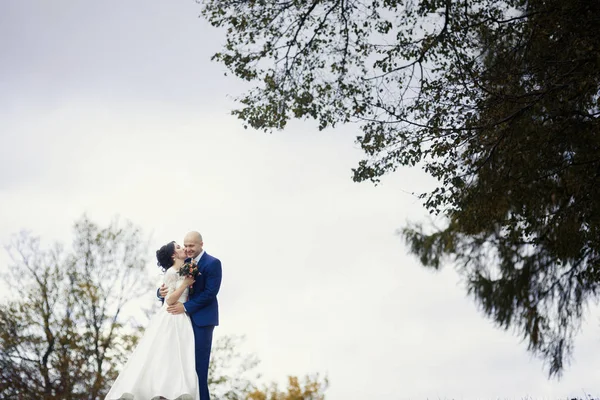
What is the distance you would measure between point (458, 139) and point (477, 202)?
114 cm

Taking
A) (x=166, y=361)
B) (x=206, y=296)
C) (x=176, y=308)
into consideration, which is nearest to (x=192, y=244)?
(x=206, y=296)

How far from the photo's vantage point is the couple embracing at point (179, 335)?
264 inches

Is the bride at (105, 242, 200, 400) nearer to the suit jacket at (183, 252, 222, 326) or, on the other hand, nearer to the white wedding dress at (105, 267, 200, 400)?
the white wedding dress at (105, 267, 200, 400)

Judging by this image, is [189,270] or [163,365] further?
[189,270]

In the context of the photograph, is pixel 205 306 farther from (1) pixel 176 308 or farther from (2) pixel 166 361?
(2) pixel 166 361

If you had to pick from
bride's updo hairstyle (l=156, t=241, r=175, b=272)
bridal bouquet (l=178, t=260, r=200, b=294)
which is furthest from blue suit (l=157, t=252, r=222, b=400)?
bride's updo hairstyle (l=156, t=241, r=175, b=272)

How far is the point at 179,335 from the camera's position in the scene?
705 centimetres

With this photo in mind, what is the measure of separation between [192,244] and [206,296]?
59 cm

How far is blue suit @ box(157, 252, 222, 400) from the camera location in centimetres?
706

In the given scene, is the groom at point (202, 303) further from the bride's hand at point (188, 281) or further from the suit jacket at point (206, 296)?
the bride's hand at point (188, 281)

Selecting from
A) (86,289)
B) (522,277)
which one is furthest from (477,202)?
(86,289)

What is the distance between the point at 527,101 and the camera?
32.0 ft

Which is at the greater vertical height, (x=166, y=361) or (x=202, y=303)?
(x=202, y=303)

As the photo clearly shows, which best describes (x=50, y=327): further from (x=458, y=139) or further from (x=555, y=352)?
(x=458, y=139)
